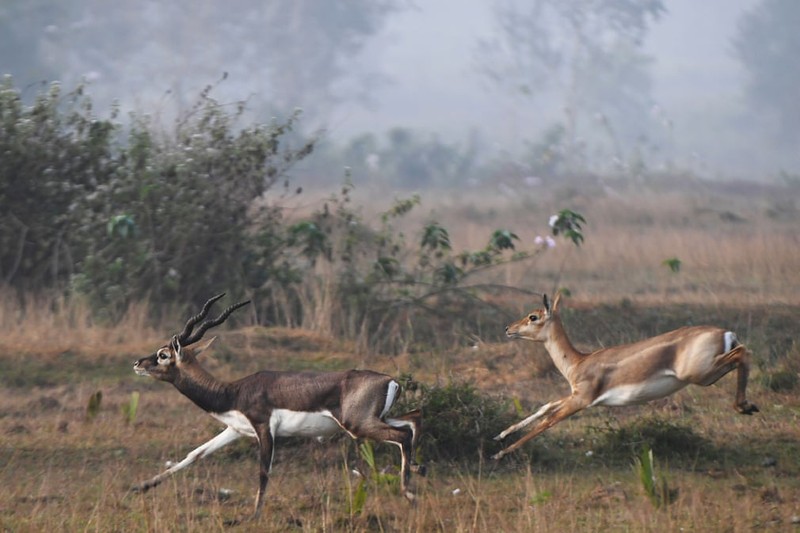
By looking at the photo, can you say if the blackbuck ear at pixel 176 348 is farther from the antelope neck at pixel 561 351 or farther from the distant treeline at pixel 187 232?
the distant treeline at pixel 187 232

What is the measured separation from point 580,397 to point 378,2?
56.3 metres

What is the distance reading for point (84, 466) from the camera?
7695mm

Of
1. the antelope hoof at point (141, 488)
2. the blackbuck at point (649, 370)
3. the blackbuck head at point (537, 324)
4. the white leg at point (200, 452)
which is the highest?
the blackbuck head at point (537, 324)

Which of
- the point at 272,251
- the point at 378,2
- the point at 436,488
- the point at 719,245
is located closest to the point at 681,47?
the point at 378,2

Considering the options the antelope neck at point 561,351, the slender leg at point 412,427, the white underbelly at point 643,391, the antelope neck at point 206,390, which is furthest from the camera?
the antelope neck at point 561,351

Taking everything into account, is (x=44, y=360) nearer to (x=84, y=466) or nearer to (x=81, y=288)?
(x=81, y=288)

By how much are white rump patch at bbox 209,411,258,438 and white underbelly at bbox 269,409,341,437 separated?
0.12 metres

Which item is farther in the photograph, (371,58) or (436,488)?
(371,58)

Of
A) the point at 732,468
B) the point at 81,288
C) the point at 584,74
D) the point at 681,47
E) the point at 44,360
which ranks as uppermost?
the point at 681,47

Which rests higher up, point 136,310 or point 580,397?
point 136,310

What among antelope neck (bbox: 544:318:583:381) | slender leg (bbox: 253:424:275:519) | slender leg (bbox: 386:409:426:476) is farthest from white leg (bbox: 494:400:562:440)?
slender leg (bbox: 253:424:275:519)

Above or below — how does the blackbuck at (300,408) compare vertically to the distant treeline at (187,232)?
below

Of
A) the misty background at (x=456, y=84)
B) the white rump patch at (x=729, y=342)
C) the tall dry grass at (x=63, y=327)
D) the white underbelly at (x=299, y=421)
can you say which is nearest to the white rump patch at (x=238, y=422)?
the white underbelly at (x=299, y=421)

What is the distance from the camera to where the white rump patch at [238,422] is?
256 inches
